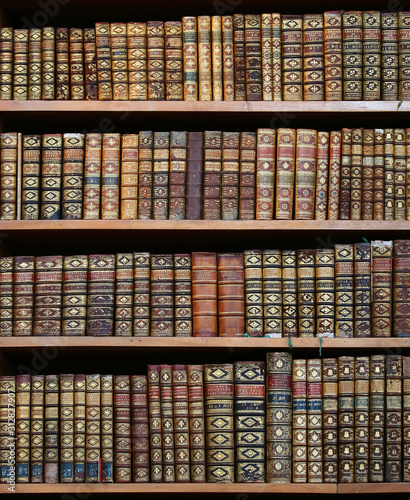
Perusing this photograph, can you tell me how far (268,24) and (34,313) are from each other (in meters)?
1.07

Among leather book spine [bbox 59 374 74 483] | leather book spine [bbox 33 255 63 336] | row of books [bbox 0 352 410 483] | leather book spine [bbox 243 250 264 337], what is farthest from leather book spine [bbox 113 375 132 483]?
leather book spine [bbox 243 250 264 337]

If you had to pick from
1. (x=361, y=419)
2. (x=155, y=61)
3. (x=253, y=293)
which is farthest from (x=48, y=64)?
(x=361, y=419)

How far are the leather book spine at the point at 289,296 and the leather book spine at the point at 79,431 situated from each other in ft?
1.91

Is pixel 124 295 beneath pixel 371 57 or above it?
beneath

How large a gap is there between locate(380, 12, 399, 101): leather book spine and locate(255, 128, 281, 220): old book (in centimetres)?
37

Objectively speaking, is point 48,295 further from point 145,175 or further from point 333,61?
point 333,61

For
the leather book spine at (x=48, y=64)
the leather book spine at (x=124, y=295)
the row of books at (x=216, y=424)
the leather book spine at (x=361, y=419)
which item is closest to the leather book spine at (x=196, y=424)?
the row of books at (x=216, y=424)

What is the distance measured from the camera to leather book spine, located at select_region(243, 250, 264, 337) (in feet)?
6.57

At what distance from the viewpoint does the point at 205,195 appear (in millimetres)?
2043

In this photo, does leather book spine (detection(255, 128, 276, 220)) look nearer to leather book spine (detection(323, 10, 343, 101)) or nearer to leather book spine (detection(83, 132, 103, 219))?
leather book spine (detection(323, 10, 343, 101))

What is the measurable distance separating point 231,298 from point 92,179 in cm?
52

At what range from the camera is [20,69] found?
2.08 m

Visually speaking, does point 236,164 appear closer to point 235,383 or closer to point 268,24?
point 268,24
